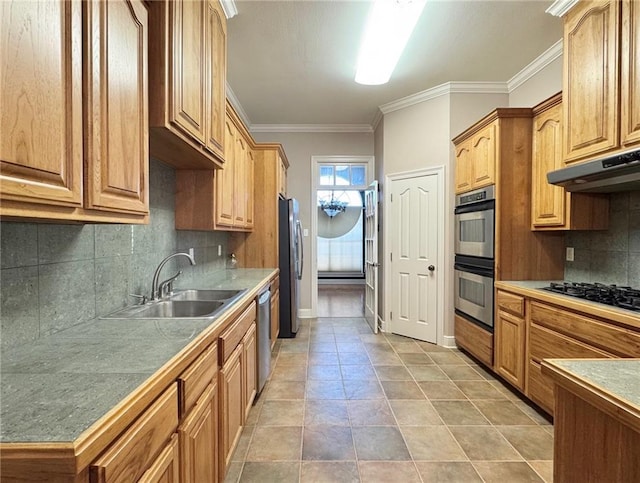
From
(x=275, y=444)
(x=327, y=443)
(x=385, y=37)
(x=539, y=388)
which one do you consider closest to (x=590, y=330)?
(x=539, y=388)

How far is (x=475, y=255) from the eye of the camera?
10.9 ft

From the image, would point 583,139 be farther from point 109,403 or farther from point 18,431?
point 18,431

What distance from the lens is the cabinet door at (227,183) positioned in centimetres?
259

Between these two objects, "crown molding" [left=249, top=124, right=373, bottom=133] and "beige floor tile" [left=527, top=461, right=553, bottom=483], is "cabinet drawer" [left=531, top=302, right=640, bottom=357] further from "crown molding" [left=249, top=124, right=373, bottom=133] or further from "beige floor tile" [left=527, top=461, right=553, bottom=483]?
"crown molding" [left=249, top=124, right=373, bottom=133]

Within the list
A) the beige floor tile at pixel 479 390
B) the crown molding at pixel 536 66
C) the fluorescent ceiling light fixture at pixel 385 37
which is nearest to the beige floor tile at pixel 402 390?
the beige floor tile at pixel 479 390

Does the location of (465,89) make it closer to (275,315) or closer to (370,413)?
(275,315)

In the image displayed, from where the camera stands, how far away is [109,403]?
774 mm

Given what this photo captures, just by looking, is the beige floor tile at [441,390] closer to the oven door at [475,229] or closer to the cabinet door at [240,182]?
the oven door at [475,229]

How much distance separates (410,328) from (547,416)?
189 centimetres

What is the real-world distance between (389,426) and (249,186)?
2724mm

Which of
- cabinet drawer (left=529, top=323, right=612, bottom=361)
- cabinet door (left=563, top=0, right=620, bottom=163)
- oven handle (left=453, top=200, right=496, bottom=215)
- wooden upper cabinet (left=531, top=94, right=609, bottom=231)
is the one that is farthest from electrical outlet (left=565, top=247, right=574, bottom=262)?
cabinet door (left=563, top=0, right=620, bottom=163)

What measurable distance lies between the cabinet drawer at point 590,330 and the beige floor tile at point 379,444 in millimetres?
1255

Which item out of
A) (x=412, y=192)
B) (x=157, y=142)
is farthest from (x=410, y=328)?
(x=157, y=142)

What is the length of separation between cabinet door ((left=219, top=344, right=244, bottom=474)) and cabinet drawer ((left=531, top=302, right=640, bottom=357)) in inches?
80.6
